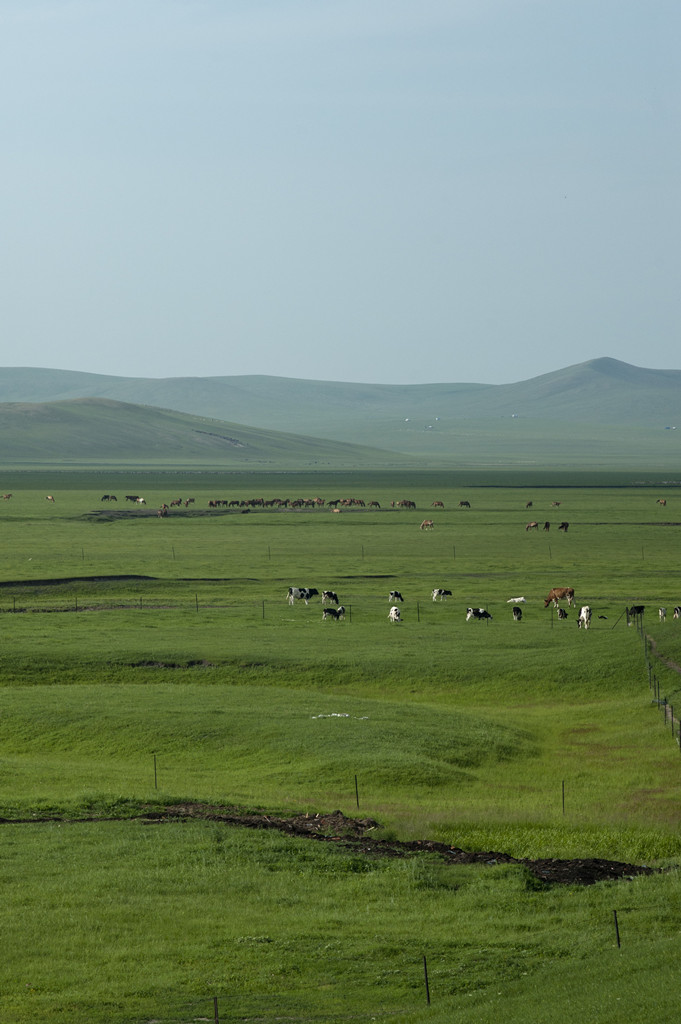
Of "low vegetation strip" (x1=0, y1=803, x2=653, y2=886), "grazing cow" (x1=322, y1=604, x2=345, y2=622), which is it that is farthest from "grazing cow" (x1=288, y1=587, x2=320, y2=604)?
"low vegetation strip" (x1=0, y1=803, x2=653, y2=886)

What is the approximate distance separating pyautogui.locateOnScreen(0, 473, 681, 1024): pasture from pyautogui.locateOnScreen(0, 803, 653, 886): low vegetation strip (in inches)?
14.1

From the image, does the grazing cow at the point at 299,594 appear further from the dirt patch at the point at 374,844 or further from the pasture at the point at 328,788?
the dirt patch at the point at 374,844

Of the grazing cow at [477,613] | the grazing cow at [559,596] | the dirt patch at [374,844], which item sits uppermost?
the grazing cow at [559,596]

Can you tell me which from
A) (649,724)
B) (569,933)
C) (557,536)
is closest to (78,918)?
(569,933)

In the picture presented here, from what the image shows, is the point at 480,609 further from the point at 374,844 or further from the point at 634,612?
the point at 374,844

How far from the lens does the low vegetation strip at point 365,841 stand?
2541 cm

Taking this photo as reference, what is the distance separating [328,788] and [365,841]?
19.1 ft

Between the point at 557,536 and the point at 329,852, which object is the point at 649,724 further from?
the point at 557,536

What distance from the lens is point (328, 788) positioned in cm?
3350

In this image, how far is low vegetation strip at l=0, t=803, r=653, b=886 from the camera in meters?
25.4

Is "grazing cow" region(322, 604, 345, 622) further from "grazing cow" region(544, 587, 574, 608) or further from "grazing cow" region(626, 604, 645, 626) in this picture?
"grazing cow" region(626, 604, 645, 626)

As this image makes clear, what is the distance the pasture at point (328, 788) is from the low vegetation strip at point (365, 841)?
359 millimetres

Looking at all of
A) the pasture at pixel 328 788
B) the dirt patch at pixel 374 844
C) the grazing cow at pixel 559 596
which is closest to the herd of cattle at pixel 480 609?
the grazing cow at pixel 559 596

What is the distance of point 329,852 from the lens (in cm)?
2675
